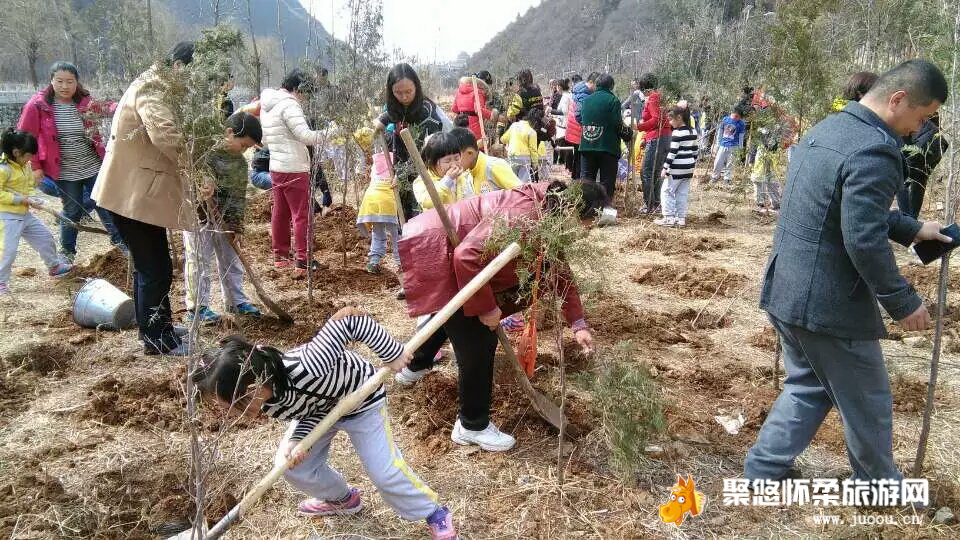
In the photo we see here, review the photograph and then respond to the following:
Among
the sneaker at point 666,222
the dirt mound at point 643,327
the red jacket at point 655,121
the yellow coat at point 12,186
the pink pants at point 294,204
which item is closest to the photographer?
the dirt mound at point 643,327

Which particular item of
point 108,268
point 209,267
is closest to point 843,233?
point 209,267

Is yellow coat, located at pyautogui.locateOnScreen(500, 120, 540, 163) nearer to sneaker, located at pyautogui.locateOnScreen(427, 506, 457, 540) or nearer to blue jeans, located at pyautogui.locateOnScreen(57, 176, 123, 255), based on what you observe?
blue jeans, located at pyautogui.locateOnScreen(57, 176, 123, 255)

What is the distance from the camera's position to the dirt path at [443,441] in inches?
104

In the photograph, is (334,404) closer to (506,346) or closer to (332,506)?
(332,506)

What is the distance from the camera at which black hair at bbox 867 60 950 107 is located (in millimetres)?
2225

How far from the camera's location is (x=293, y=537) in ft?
8.53

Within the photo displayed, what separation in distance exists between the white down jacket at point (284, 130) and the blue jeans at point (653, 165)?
16.7 feet

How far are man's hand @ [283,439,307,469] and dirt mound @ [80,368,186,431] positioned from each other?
1151 mm

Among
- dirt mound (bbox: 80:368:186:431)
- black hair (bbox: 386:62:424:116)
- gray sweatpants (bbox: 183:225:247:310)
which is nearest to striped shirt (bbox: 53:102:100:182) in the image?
gray sweatpants (bbox: 183:225:247:310)

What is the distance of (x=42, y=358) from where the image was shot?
13.3ft

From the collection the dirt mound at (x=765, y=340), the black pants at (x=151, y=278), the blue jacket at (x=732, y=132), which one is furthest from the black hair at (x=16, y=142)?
the blue jacket at (x=732, y=132)

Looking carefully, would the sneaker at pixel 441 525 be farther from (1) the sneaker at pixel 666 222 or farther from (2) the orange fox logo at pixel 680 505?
(1) the sneaker at pixel 666 222

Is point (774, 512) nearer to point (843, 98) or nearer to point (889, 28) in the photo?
point (843, 98)

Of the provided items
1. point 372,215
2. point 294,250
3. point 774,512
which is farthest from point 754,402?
point 294,250
